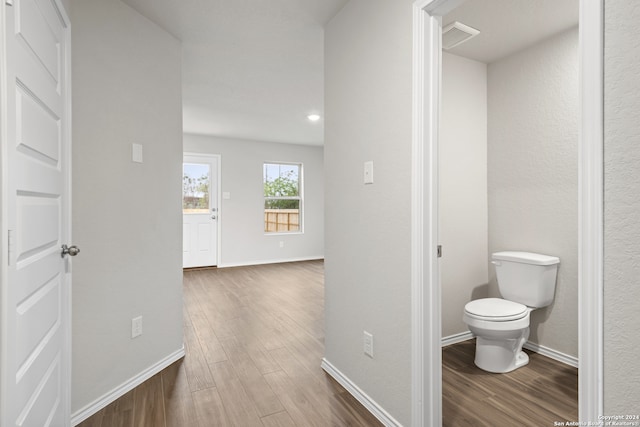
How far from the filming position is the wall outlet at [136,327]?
2104 millimetres

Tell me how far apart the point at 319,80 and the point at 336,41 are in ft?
4.10

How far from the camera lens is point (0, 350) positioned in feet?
3.15

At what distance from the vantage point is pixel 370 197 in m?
1.86

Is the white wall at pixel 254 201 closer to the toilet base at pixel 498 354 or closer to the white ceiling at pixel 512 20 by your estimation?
the white ceiling at pixel 512 20

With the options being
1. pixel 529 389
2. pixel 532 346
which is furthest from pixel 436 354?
pixel 532 346

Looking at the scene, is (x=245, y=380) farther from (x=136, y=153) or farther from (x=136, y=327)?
(x=136, y=153)

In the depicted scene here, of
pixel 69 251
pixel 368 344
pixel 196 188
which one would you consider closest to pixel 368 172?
pixel 368 344

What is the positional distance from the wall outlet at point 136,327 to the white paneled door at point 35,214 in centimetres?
49

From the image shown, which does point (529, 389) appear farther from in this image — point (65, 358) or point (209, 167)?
point (209, 167)

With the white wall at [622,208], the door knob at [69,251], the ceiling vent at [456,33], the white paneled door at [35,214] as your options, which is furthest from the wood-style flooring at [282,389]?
the ceiling vent at [456,33]

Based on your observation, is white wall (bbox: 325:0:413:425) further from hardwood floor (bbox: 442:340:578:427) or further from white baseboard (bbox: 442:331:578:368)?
white baseboard (bbox: 442:331:578:368)

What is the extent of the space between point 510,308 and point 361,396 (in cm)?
114

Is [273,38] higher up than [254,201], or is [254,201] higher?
[273,38]

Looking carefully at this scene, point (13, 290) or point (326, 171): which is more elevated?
point (326, 171)
